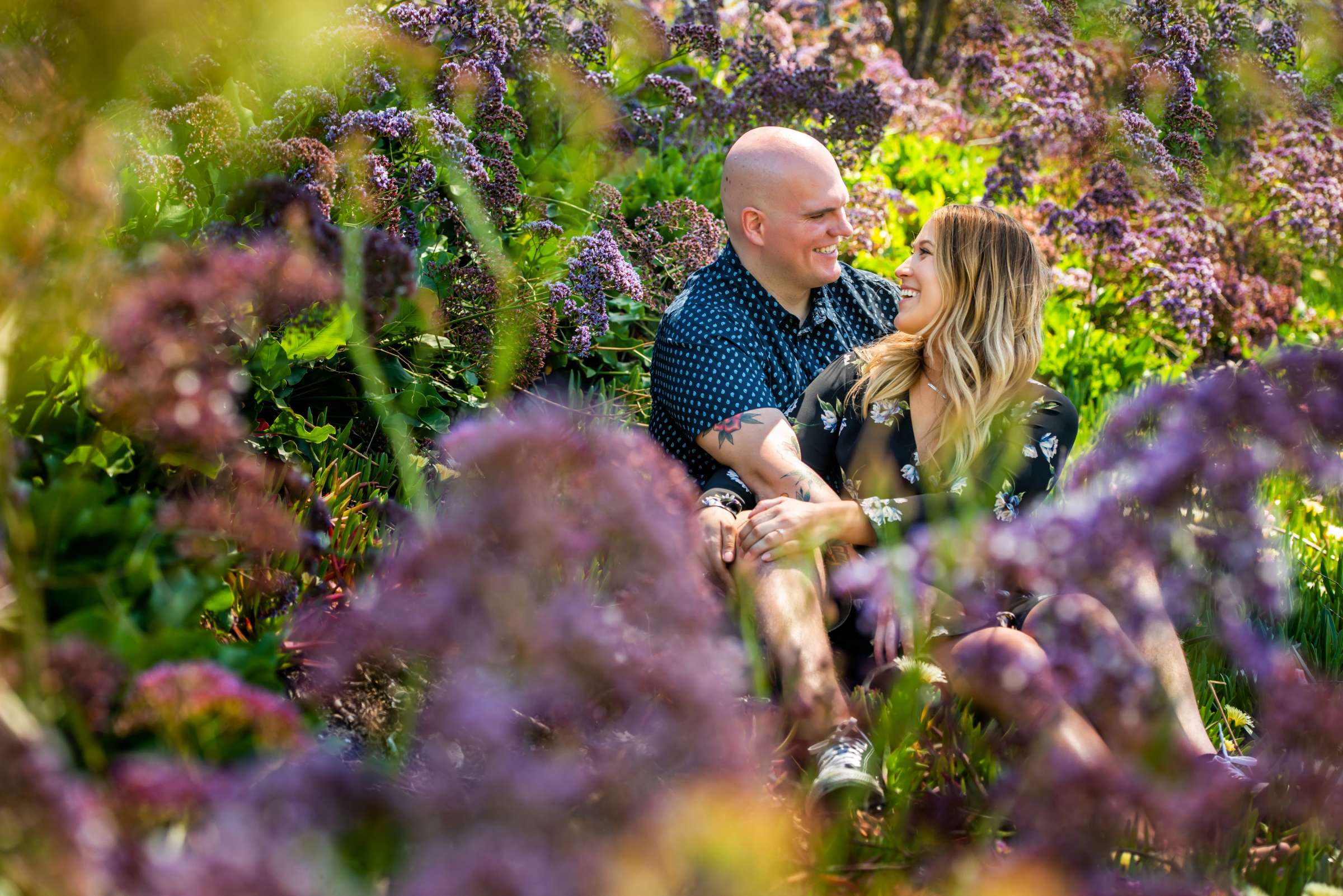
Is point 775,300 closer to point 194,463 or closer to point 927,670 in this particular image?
point 927,670

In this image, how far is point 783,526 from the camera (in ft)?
8.98

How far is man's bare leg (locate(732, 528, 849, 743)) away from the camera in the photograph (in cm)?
235

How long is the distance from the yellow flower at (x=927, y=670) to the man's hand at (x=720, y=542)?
20.3 inches

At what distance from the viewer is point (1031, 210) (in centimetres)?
636

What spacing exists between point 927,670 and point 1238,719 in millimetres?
1155

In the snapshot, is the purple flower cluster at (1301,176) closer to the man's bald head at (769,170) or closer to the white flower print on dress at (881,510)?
the man's bald head at (769,170)

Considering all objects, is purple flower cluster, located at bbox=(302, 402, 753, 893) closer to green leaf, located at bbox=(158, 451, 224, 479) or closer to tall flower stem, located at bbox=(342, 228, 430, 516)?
tall flower stem, located at bbox=(342, 228, 430, 516)

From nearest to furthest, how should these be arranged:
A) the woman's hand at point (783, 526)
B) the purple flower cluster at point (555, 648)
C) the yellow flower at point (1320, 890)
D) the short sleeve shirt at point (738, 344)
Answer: the purple flower cluster at point (555, 648)
the yellow flower at point (1320, 890)
the woman's hand at point (783, 526)
the short sleeve shirt at point (738, 344)

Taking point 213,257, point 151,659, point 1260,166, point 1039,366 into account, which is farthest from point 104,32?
point 1260,166

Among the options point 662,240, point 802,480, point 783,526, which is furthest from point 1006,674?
point 662,240

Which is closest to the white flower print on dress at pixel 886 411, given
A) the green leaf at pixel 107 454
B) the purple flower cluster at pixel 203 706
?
the green leaf at pixel 107 454

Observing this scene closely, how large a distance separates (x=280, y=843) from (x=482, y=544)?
18.5 inches

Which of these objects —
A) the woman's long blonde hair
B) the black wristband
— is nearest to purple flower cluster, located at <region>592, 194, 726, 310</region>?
the black wristband

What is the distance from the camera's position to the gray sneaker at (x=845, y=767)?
6.88 ft
